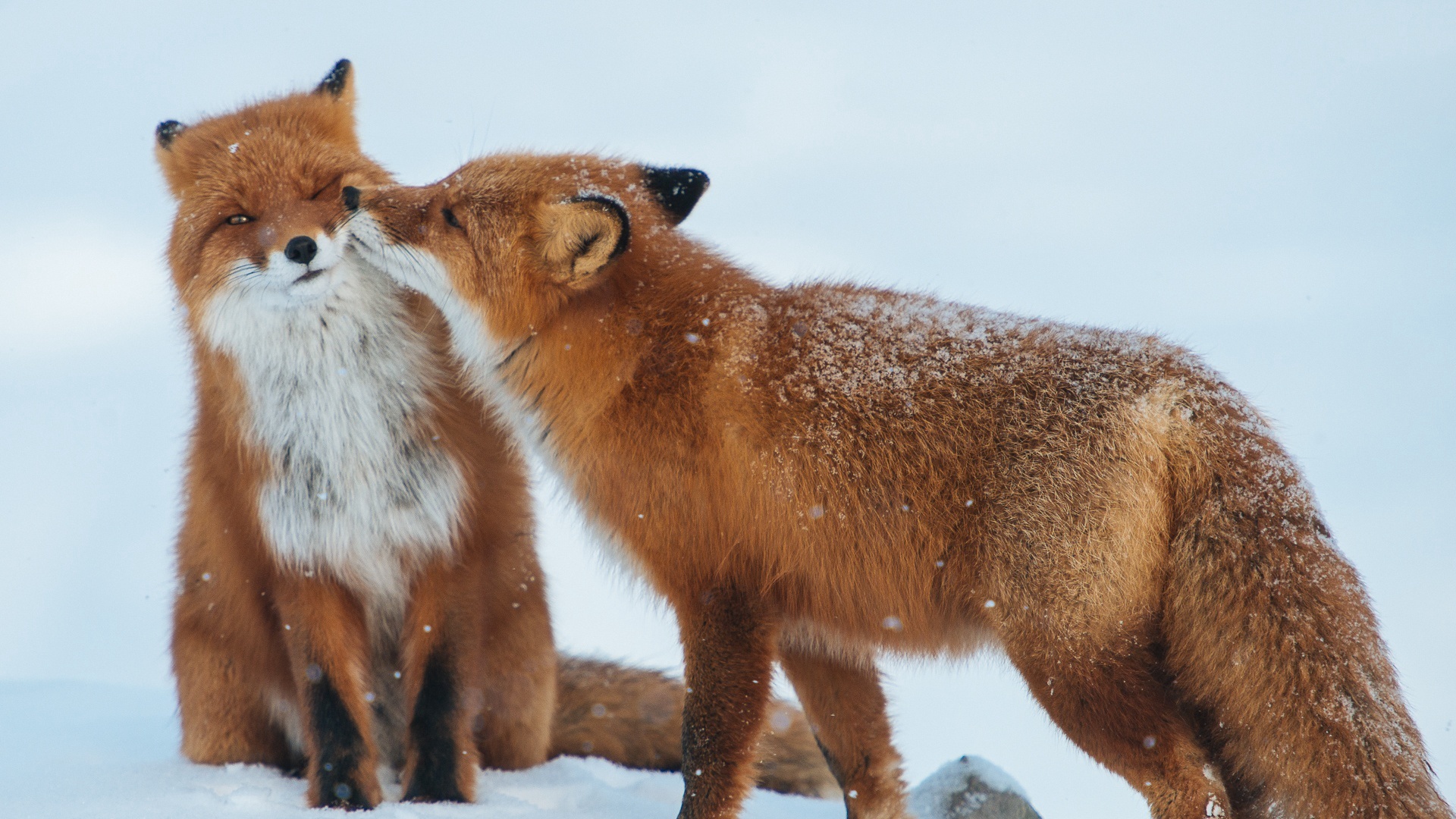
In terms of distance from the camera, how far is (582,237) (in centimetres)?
368

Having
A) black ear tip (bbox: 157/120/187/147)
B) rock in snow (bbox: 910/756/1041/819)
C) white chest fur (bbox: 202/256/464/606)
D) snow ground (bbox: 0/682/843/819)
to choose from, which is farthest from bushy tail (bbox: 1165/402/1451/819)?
black ear tip (bbox: 157/120/187/147)

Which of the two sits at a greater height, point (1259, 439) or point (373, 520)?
point (1259, 439)

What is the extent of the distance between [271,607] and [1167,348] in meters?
3.34

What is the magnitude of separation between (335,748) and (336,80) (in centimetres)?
269

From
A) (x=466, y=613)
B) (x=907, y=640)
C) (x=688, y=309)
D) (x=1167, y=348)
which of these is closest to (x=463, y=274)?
(x=688, y=309)

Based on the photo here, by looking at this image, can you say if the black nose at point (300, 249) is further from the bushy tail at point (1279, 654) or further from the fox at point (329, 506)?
the bushy tail at point (1279, 654)

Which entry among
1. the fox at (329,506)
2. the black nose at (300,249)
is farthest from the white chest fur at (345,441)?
the black nose at (300,249)

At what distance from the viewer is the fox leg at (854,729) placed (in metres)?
3.97

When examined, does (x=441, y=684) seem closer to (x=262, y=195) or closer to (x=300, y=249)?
(x=300, y=249)

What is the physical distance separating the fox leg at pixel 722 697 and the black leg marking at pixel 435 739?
98cm

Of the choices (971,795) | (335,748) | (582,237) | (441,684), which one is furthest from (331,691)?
(971,795)

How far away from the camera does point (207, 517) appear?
14.0 feet

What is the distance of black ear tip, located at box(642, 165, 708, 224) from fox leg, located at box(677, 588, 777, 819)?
1.57 m

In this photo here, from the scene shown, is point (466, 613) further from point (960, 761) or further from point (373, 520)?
point (960, 761)
